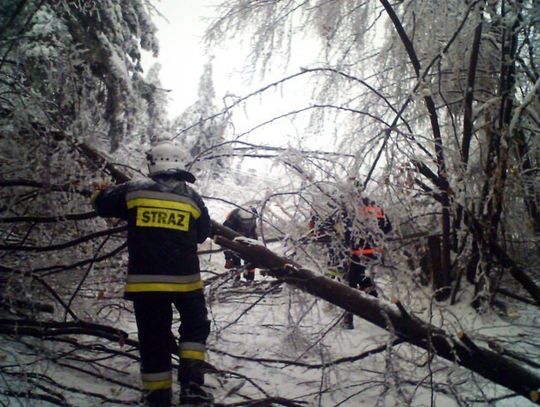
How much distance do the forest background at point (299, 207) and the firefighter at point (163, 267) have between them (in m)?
0.23

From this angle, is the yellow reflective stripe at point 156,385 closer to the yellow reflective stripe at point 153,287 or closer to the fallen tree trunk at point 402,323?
the yellow reflective stripe at point 153,287

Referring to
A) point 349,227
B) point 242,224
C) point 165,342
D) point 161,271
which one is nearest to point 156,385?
point 165,342

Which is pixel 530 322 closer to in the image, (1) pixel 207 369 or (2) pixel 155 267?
(1) pixel 207 369

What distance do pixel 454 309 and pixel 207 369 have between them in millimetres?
3008

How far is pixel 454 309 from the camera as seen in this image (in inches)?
172

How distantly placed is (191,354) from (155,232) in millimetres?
833

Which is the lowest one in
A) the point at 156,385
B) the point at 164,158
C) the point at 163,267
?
the point at 156,385

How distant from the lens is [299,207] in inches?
106

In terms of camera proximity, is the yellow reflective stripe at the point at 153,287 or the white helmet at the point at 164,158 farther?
the white helmet at the point at 164,158

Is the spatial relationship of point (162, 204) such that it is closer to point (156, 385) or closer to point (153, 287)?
point (153, 287)

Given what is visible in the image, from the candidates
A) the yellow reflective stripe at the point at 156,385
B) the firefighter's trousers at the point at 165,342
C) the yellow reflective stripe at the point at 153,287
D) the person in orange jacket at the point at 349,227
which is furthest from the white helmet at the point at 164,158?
the yellow reflective stripe at the point at 156,385

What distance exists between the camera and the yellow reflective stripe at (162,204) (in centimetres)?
250

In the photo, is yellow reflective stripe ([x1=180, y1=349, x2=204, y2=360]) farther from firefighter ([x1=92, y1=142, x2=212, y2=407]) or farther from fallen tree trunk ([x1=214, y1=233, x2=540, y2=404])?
fallen tree trunk ([x1=214, y1=233, x2=540, y2=404])

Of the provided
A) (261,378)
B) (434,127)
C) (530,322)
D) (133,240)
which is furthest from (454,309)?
(133,240)
